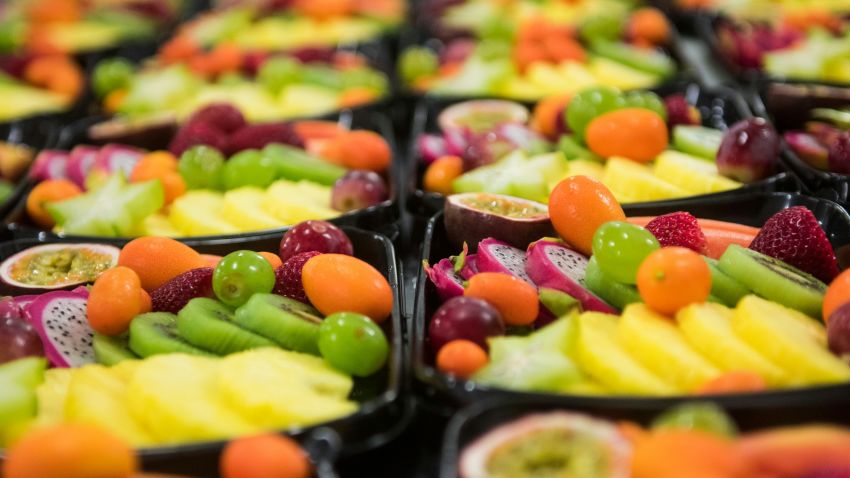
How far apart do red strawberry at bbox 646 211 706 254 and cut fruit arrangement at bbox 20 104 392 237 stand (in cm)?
77

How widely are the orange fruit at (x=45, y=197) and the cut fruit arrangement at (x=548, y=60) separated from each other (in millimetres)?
1285

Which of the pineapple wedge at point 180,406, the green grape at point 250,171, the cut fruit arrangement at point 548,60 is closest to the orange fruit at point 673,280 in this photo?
the pineapple wedge at point 180,406

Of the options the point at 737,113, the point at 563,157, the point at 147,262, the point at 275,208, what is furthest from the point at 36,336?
the point at 737,113

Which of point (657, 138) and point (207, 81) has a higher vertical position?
point (657, 138)

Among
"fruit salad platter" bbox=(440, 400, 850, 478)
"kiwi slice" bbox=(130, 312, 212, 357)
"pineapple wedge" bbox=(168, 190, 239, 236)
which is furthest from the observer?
"pineapple wedge" bbox=(168, 190, 239, 236)

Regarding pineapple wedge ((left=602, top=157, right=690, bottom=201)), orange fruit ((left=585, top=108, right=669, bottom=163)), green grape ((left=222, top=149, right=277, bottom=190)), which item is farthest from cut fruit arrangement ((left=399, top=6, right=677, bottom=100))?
green grape ((left=222, top=149, right=277, bottom=190))

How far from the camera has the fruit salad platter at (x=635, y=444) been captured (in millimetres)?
1058

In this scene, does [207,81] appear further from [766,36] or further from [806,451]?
[806,451]

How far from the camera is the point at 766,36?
3.37 m

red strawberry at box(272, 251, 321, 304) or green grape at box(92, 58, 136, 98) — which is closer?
red strawberry at box(272, 251, 321, 304)

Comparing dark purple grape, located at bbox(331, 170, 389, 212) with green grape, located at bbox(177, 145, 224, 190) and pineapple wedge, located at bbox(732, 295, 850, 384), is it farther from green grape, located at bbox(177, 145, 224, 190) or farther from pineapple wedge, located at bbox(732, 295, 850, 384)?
pineapple wedge, located at bbox(732, 295, 850, 384)

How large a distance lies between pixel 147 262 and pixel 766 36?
2.51 meters

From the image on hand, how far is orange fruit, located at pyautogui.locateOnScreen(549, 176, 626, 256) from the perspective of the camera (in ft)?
5.74

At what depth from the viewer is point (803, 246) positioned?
1648 mm
